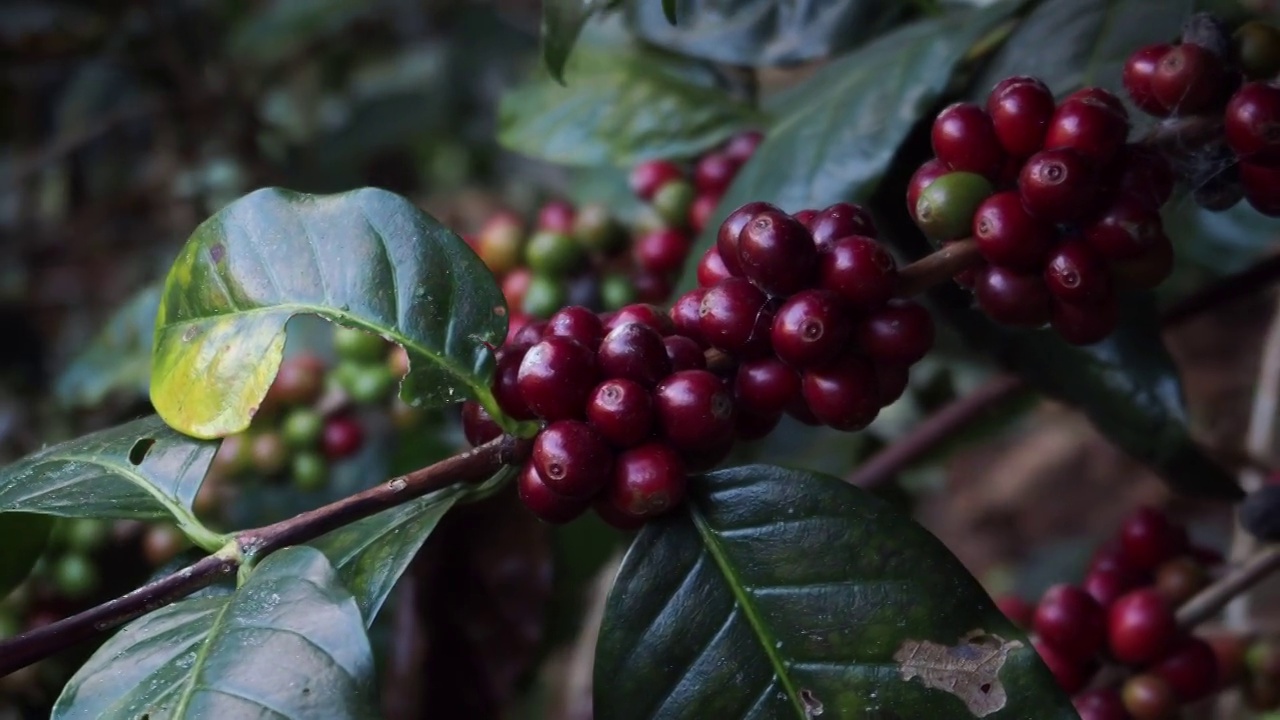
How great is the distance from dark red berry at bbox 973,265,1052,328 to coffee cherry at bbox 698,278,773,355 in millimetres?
139

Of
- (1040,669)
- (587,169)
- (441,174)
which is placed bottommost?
(441,174)

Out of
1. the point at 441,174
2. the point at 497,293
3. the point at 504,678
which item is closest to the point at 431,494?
the point at 497,293

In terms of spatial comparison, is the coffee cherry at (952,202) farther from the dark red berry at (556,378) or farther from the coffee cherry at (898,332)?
the dark red berry at (556,378)

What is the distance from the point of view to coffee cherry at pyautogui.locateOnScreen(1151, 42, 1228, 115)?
0.65 meters

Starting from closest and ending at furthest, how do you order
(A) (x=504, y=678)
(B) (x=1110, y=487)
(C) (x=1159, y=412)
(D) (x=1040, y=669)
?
(D) (x=1040, y=669) < (C) (x=1159, y=412) < (A) (x=504, y=678) < (B) (x=1110, y=487)

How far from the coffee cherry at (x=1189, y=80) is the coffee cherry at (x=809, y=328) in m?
0.26

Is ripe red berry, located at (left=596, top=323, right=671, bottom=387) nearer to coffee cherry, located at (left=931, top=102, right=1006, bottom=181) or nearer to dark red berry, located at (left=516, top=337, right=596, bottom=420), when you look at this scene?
dark red berry, located at (left=516, top=337, right=596, bottom=420)

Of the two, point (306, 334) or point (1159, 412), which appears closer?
point (1159, 412)

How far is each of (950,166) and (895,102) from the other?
239mm

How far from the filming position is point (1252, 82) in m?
0.65

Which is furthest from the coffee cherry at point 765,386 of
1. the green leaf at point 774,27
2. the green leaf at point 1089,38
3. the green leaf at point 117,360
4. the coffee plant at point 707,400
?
the green leaf at point 117,360

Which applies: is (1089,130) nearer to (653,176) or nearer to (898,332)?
(898,332)

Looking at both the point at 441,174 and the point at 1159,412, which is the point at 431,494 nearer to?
the point at 1159,412

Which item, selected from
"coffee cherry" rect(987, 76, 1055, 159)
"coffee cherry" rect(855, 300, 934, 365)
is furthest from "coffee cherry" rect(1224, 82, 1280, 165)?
"coffee cherry" rect(855, 300, 934, 365)
